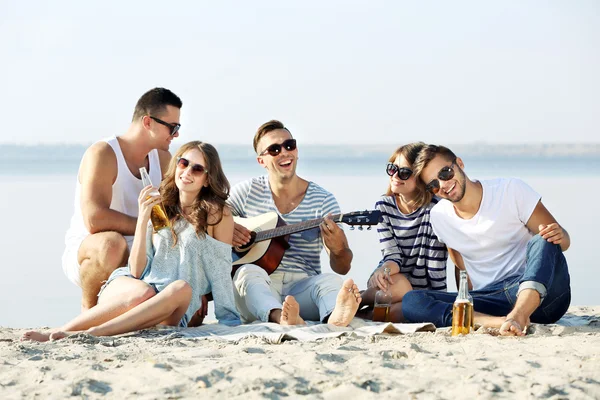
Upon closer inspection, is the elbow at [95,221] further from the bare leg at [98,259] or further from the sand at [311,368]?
the sand at [311,368]

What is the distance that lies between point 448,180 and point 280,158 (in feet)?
4.36

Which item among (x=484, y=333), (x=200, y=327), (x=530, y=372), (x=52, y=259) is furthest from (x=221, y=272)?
(x=52, y=259)

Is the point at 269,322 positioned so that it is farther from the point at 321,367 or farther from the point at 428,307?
the point at 321,367

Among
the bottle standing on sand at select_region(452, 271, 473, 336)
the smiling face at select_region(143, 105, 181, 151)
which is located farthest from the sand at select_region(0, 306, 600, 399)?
the smiling face at select_region(143, 105, 181, 151)

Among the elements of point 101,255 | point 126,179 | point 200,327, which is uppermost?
point 126,179

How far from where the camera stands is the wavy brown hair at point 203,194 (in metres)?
5.84

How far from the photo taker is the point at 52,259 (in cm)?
1016

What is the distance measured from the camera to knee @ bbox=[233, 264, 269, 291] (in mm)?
6185

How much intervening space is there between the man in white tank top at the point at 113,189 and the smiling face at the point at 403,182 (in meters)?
1.76

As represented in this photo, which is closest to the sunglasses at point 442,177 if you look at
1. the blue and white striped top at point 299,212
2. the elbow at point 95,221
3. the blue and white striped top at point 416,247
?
the blue and white striped top at point 416,247

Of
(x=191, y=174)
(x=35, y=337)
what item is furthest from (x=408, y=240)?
(x=35, y=337)

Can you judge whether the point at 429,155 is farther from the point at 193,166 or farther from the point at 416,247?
the point at 193,166

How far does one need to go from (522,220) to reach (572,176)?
14997 mm

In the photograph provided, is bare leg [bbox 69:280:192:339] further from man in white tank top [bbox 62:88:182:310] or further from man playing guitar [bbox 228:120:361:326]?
man in white tank top [bbox 62:88:182:310]
